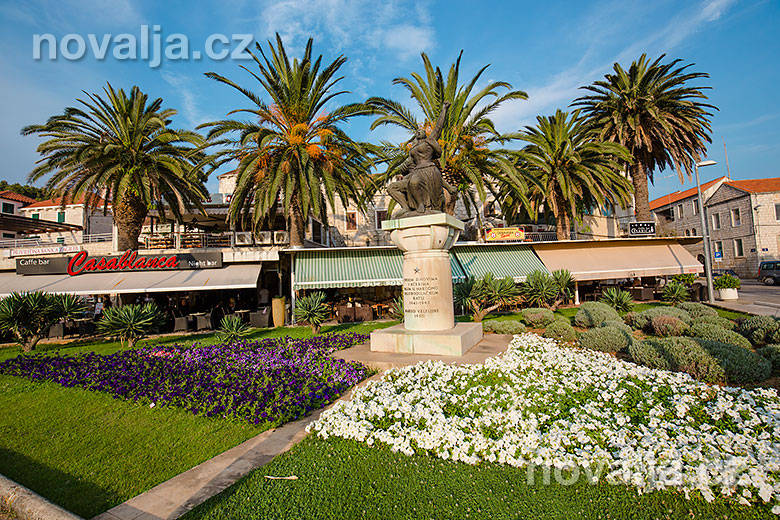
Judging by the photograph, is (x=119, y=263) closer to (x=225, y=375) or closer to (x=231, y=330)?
(x=231, y=330)

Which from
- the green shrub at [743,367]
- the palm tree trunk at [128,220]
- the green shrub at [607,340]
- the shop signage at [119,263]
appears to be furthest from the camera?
the palm tree trunk at [128,220]

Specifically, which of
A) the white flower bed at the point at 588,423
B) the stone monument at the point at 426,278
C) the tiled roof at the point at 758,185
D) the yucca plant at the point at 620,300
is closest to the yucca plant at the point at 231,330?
the stone monument at the point at 426,278

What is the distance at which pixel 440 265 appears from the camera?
841 centimetres

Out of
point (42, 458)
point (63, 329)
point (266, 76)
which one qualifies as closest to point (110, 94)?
point (266, 76)

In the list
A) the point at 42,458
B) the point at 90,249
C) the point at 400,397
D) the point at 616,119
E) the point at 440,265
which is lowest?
the point at 42,458

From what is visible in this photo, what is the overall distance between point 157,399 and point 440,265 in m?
5.86

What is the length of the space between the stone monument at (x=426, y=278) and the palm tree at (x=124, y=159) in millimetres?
13685

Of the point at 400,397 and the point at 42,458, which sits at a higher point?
the point at 400,397

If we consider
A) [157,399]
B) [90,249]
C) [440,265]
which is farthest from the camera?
[90,249]

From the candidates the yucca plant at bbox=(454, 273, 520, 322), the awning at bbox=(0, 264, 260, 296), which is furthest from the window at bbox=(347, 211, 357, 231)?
the yucca plant at bbox=(454, 273, 520, 322)

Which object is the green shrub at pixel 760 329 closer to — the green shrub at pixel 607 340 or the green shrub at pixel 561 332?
the green shrub at pixel 607 340

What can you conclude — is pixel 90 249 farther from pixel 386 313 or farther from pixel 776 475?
pixel 776 475

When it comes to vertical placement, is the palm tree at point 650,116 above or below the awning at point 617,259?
above

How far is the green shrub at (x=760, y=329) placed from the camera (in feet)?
28.3
